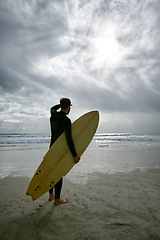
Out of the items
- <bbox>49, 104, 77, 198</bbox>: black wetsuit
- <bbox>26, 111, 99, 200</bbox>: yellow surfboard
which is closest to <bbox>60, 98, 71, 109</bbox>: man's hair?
<bbox>49, 104, 77, 198</bbox>: black wetsuit

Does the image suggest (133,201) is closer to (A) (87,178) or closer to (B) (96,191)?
(B) (96,191)

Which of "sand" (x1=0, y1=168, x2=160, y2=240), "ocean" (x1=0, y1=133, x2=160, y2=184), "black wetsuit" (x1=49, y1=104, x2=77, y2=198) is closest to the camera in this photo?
"sand" (x1=0, y1=168, x2=160, y2=240)

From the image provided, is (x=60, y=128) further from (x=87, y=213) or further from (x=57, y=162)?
(x=87, y=213)

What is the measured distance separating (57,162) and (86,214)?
0.93 meters

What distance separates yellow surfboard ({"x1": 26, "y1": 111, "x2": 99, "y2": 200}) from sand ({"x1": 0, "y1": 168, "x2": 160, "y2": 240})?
0.31 metres

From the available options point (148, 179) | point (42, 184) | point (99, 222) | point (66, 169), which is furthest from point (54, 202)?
point (148, 179)

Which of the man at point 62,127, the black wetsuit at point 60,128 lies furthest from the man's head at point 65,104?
the black wetsuit at point 60,128

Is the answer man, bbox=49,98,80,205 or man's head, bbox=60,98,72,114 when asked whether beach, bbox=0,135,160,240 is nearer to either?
man, bbox=49,98,80,205

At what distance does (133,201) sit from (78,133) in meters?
1.58

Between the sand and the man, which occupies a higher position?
the man

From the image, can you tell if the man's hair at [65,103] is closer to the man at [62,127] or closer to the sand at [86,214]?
the man at [62,127]

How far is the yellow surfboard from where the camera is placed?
2.40m

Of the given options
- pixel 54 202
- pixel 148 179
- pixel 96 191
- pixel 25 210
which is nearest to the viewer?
pixel 25 210

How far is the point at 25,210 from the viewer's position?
2217mm
